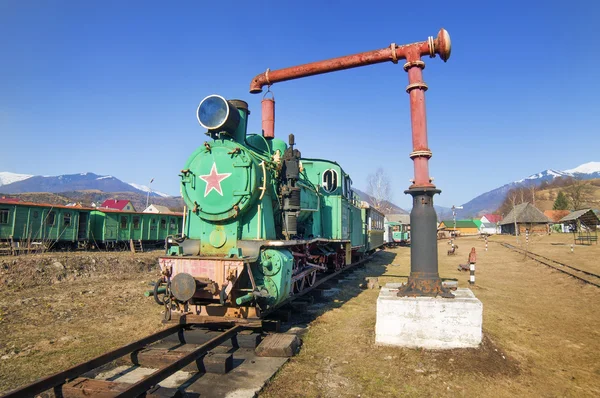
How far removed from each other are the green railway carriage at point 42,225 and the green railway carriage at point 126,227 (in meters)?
0.71

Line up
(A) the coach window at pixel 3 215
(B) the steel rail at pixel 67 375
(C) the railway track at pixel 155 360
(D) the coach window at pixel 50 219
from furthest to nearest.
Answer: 1. (D) the coach window at pixel 50 219
2. (A) the coach window at pixel 3 215
3. (C) the railway track at pixel 155 360
4. (B) the steel rail at pixel 67 375

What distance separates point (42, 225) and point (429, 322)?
70.1 ft

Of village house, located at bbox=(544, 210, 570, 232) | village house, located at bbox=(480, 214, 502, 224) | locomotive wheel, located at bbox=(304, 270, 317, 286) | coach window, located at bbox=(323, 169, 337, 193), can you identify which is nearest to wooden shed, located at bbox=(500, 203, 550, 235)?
village house, located at bbox=(544, 210, 570, 232)

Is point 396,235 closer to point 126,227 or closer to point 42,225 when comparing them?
point 126,227

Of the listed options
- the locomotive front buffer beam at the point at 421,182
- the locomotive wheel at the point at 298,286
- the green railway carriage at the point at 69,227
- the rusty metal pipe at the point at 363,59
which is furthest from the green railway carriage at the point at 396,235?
the locomotive front buffer beam at the point at 421,182

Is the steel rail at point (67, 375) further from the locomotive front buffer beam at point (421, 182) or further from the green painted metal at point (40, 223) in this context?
the green painted metal at point (40, 223)

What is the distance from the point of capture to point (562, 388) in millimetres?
4602

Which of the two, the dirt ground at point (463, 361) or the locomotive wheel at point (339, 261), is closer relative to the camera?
the dirt ground at point (463, 361)

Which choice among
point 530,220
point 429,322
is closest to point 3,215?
point 429,322

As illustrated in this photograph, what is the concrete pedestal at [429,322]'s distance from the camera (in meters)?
5.73

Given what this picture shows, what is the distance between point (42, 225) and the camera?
2019 cm

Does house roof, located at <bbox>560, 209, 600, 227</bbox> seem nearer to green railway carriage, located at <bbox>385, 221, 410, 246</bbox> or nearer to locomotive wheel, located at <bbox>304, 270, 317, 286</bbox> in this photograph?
green railway carriage, located at <bbox>385, 221, 410, 246</bbox>

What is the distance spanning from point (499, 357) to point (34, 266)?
1472cm

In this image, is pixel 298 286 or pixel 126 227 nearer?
pixel 298 286
